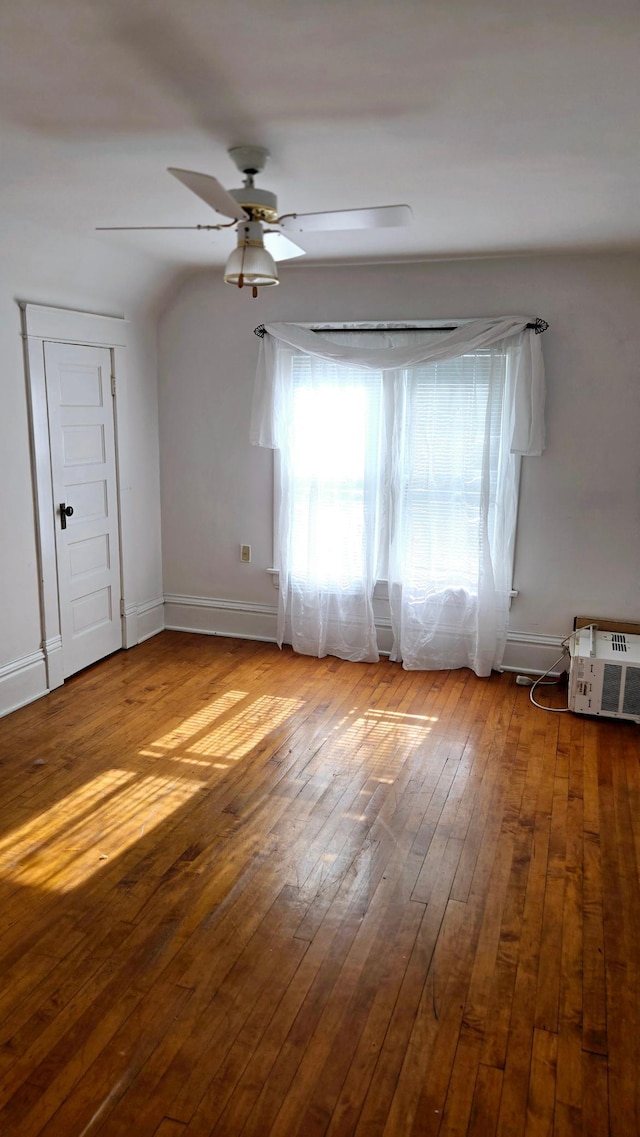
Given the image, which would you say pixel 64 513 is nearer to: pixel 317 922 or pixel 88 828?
pixel 88 828

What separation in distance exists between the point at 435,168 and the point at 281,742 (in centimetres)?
263

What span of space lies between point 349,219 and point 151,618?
11.4ft

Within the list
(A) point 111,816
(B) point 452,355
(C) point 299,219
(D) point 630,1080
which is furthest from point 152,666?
(D) point 630,1080

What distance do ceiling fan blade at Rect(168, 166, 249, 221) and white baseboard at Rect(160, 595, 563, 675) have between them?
3003mm

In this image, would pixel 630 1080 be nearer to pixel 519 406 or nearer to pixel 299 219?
pixel 299 219

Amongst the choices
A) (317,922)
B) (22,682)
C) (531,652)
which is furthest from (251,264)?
(531,652)

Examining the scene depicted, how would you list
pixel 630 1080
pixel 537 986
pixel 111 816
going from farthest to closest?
pixel 111 816, pixel 537 986, pixel 630 1080

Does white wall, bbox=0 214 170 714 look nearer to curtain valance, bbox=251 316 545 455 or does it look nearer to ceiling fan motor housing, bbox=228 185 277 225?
curtain valance, bbox=251 316 545 455

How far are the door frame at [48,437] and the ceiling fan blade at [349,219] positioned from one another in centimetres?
190

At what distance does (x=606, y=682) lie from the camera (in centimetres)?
410

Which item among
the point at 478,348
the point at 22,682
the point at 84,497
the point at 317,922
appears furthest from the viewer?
the point at 84,497

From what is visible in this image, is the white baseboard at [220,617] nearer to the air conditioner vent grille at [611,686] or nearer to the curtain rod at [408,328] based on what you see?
the curtain rod at [408,328]

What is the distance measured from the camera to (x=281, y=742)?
12.7 ft

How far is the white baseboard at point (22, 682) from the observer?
409cm
